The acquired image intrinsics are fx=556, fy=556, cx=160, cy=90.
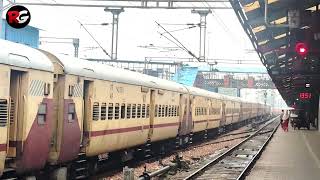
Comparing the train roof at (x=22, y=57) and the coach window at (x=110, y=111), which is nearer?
the train roof at (x=22, y=57)

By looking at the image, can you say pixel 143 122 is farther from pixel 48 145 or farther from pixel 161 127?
pixel 48 145

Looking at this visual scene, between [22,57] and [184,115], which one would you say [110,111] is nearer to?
[22,57]

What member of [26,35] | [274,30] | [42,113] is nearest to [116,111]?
[42,113]

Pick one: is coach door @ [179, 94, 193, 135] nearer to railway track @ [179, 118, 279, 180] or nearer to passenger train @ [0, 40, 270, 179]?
railway track @ [179, 118, 279, 180]

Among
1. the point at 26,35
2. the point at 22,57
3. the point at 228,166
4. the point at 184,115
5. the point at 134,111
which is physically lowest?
the point at 228,166

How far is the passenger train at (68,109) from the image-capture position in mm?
9227

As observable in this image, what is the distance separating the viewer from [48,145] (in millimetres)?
10273

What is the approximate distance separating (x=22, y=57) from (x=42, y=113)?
3.81 feet

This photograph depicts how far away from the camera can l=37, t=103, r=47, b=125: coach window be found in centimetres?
984

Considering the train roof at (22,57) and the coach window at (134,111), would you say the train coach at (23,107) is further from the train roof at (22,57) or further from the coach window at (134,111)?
the coach window at (134,111)

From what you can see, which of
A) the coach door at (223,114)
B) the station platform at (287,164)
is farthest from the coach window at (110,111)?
the coach door at (223,114)

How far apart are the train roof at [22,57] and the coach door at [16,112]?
0.25 metres

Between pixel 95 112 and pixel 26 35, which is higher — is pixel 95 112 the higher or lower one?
A: the lower one

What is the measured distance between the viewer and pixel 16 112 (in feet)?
30.2
